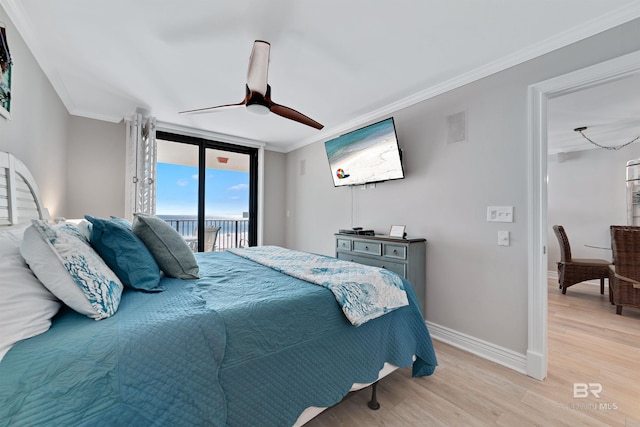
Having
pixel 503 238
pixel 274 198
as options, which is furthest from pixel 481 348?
pixel 274 198

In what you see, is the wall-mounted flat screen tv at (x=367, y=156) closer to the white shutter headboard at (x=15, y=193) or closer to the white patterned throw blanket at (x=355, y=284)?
the white patterned throw blanket at (x=355, y=284)

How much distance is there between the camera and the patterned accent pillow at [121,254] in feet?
4.45

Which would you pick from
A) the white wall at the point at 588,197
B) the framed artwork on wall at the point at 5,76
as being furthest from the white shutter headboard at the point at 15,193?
the white wall at the point at 588,197

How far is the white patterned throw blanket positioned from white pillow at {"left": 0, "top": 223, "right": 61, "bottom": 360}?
1134mm

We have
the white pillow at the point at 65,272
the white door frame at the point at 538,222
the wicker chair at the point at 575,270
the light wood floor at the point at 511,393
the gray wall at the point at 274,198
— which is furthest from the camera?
the gray wall at the point at 274,198

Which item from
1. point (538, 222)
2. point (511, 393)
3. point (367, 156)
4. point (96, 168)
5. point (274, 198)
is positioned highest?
point (367, 156)

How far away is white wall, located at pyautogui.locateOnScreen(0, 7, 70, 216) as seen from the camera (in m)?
1.88

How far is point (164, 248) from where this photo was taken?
1.67 metres

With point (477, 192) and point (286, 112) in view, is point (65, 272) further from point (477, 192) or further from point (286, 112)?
point (477, 192)

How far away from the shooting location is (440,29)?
194cm

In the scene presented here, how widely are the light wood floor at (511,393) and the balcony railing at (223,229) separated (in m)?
3.75

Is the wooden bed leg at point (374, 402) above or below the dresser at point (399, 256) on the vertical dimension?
below

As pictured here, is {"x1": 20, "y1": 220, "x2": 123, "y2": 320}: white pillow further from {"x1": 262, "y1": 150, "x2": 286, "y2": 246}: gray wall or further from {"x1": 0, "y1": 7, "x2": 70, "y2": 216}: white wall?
{"x1": 262, "y1": 150, "x2": 286, "y2": 246}: gray wall

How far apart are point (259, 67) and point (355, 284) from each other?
1604 mm
